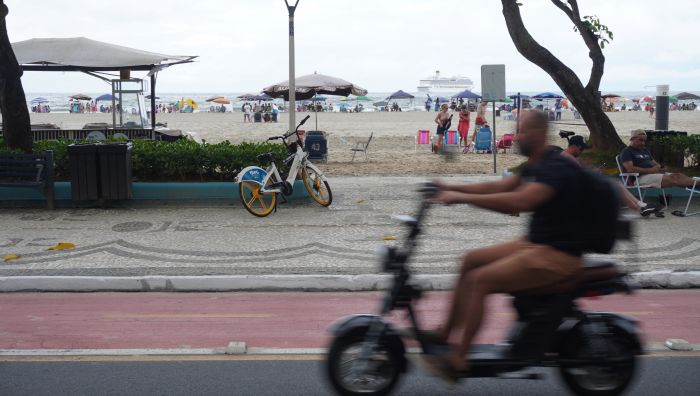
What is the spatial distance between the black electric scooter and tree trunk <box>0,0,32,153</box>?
10.6m

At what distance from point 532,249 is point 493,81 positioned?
13004mm

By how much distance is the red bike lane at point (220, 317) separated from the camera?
6.52m

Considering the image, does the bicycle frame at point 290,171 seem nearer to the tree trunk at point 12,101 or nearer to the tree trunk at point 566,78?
the tree trunk at point 12,101

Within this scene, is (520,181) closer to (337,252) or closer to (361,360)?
(361,360)

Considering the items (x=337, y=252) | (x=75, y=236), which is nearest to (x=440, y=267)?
(x=337, y=252)

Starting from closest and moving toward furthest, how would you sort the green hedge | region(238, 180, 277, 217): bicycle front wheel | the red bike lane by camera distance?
the red bike lane < region(238, 180, 277, 217): bicycle front wheel < the green hedge

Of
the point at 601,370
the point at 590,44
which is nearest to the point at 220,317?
the point at 601,370

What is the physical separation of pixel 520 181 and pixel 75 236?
7405 millimetres

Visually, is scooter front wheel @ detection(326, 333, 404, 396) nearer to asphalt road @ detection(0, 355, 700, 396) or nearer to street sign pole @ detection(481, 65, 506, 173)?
asphalt road @ detection(0, 355, 700, 396)

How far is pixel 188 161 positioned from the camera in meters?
13.3

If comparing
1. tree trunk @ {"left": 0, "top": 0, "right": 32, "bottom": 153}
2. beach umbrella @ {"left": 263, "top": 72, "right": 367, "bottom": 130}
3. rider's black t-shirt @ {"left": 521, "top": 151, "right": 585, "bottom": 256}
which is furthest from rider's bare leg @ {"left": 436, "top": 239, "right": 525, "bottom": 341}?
beach umbrella @ {"left": 263, "top": 72, "right": 367, "bottom": 130}

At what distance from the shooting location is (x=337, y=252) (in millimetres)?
9797

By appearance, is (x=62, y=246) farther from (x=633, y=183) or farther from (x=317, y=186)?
(x=633, y=183)

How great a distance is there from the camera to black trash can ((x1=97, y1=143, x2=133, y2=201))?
12445 millimetres
